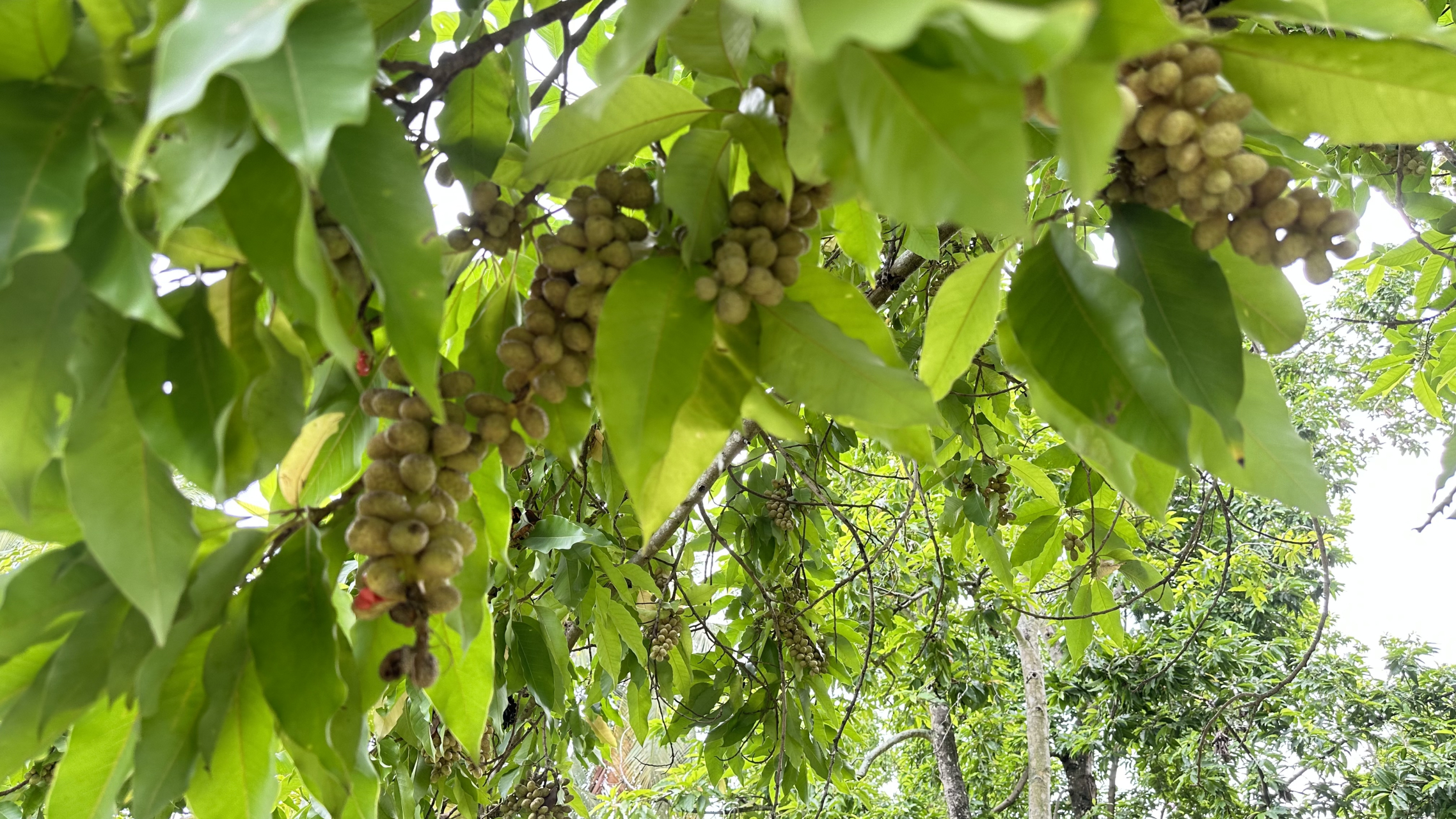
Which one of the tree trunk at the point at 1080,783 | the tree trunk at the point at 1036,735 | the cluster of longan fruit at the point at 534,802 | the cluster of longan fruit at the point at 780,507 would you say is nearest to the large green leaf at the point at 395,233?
the cluster of longan fruit at the point at 780,507

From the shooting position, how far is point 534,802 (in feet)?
8.20

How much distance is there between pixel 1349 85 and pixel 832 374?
12.6 inches

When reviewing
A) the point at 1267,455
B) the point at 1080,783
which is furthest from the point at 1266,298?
the point at 1080,783

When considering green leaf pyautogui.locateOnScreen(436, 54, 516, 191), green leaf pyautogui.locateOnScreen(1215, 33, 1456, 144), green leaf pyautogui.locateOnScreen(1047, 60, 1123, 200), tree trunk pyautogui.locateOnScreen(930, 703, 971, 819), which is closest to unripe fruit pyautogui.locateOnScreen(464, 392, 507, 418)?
green leaf pyautogui.locateOnScreen(436, 54, 516, 191)

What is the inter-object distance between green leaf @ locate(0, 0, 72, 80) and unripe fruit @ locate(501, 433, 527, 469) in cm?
28

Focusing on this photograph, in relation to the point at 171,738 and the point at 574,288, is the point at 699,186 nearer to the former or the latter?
the point at 574,288

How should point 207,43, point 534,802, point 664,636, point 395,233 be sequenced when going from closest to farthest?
1. point 207,43
2. point 395,233
3. point 664,636
4. point 534,802

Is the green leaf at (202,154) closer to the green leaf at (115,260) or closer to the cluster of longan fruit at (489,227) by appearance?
the green leaf at (115,260)

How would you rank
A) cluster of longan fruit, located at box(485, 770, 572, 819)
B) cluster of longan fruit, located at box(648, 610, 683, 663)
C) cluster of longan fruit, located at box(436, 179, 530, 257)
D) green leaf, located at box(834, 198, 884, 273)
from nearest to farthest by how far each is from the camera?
cluster of longan fruit, located at box(436, 179, 530, 257), green leaf, located at box(834, 198, 884, 273), cluster of longan fruit, located at box(648, 610, 683, 663), cluster of longan fruit, located at box(485, 770, 572, 819)

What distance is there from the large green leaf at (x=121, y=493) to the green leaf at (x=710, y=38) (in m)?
0.35

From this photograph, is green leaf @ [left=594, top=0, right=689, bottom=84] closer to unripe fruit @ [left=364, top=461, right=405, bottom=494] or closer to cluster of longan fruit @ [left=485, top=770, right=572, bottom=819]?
unripe fruit @ [left=364, top=461, right=405, bottom=494]

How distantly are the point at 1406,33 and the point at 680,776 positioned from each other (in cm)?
423

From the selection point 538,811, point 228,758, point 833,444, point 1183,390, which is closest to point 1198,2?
point 1183,390

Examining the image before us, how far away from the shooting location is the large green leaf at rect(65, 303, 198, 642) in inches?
16.7
